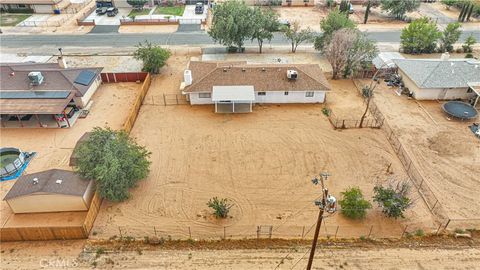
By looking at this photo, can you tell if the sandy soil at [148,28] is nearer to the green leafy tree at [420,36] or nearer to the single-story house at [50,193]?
the green leafy tree at [420,36]

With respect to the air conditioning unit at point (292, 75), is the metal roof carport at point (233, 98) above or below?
below

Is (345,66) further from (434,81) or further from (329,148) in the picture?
(329,148)

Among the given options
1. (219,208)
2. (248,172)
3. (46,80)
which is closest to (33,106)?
(46,80)

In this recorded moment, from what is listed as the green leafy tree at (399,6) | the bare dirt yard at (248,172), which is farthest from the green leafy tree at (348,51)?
the green leafy tree at (399,6)

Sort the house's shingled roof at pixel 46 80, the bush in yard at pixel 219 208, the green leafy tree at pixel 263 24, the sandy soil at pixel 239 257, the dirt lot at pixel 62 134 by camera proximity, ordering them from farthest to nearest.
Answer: the green leafy tree at pixel 263 24
the house's shingled roof at pixel 46 80
the dirt lot at pixel 62 134
the bush in yard at pixel 219 208
the sandy soil at pixel 239 257

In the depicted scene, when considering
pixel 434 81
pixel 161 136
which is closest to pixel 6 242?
pixel 161 136

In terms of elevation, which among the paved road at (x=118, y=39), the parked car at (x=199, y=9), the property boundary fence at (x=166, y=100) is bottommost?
the property boundary fence at (x=166, y=100)
